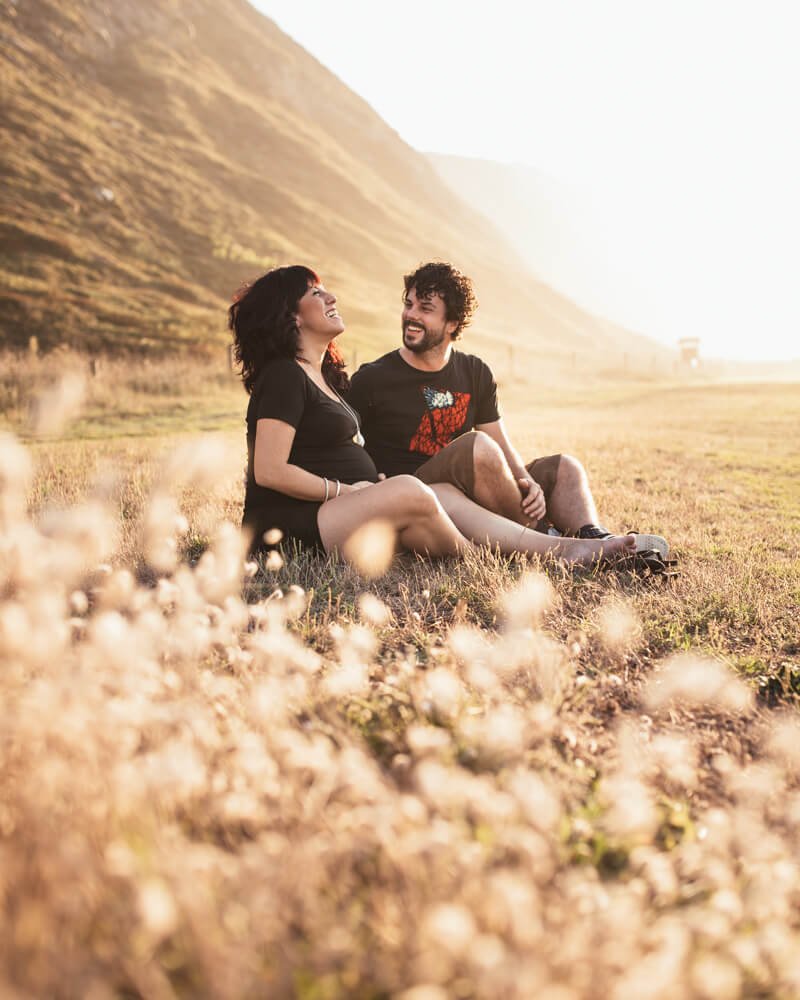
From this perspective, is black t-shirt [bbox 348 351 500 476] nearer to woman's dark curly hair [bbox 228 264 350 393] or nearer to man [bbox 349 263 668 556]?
man [bbox 349 263 668 556]

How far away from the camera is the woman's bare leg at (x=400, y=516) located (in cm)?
430

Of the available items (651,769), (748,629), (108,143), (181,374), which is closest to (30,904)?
(651,769)

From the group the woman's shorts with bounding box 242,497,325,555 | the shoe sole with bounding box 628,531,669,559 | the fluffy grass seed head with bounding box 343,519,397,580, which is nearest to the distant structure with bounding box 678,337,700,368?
the shoe sole with bounding box 628,531,669,559

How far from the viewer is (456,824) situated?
1739 mm

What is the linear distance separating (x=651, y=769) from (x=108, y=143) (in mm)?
78351

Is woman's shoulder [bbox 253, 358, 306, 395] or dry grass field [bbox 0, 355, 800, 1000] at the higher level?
woman's shoulder [bbox 253, 358, 306, 395]

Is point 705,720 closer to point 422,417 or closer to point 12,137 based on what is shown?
point 422,417

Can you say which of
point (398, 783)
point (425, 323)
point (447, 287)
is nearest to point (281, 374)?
point (425, 323)

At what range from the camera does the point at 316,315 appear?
4.59 m

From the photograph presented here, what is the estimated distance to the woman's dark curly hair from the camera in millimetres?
4539

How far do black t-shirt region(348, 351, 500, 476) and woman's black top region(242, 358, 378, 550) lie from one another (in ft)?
2.47

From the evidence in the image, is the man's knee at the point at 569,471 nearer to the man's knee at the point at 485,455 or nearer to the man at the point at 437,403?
the man at the point at 437,403

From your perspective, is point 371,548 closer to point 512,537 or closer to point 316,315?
point 512,537

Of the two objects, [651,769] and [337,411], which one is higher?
[337,411]
